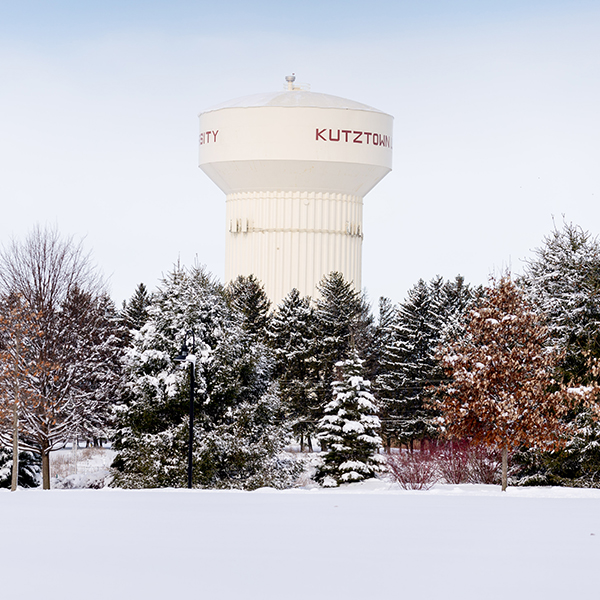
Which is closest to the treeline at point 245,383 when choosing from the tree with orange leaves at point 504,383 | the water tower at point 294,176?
the tree with orange leaves at point 504,383

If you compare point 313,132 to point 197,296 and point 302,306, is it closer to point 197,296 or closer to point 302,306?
point 302,306

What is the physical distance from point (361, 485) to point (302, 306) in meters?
17.0

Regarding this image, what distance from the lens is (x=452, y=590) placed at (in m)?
9.39

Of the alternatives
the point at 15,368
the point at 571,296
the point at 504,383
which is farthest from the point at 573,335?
the point at 15,368

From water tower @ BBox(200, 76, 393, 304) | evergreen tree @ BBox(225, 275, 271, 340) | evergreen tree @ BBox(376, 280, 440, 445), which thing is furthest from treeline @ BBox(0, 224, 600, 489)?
water tower @ BBox(200, 76, 393, 304)

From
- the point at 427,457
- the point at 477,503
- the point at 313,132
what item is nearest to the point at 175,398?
the point at 427,457

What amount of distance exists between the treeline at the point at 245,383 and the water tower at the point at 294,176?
39.3ft

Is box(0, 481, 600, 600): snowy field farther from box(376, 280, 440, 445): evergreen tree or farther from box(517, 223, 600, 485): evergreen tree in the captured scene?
box(376, 280, 440, 445): evergreen tree

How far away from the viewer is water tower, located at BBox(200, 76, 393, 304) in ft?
159

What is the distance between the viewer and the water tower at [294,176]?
48.4 m

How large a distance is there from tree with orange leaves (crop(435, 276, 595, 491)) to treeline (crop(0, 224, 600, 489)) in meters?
0.03

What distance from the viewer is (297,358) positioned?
150ft

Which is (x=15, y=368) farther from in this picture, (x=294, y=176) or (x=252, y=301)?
(x=294, y=176)
